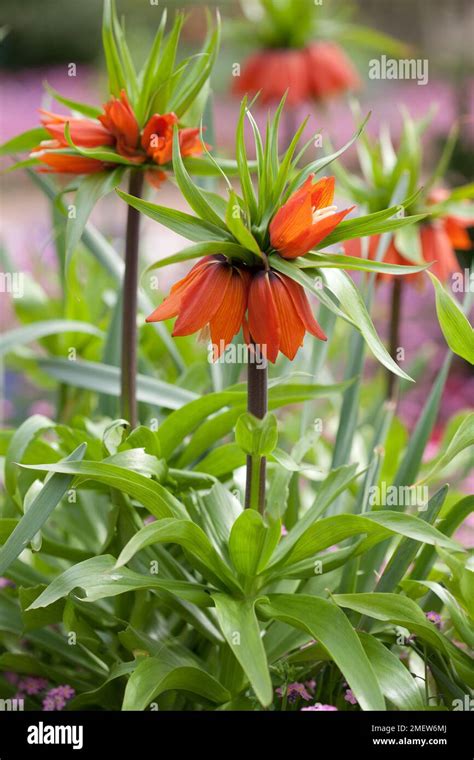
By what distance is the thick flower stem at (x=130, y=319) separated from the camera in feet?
3.26

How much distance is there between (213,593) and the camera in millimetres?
853

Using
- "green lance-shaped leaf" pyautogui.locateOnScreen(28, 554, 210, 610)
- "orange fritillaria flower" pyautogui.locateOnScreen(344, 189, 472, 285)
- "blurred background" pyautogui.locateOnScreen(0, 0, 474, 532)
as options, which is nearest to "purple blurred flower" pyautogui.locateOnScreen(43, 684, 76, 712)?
"green lance-shaped leaf" pyautogui.locateOnScreen(28, 554, 210, 610)

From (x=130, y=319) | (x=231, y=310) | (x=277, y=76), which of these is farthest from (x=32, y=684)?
(x=277, y=76)

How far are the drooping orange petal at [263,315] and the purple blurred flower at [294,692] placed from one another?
33 centimetres

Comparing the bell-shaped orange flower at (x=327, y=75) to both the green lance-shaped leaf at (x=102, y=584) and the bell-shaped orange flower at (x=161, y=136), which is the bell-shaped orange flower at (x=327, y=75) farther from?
the green lance-shaped leaf at (x=102, y=584)

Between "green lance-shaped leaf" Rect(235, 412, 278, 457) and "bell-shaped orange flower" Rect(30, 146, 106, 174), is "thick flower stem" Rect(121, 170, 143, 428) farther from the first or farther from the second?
"green lance-shaped leaf" Rect(235, 412, 278, 457)

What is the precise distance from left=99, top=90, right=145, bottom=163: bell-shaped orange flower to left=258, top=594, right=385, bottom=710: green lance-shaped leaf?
0.42 m

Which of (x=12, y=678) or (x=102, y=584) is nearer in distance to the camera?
(x=102, y=584)

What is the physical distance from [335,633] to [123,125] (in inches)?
19.2

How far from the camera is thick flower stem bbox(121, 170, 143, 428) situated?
99 cm

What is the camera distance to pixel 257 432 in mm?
795

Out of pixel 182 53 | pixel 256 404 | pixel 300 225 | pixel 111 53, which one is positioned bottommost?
pixel 256 404

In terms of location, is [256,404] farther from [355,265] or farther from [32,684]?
[32,684]

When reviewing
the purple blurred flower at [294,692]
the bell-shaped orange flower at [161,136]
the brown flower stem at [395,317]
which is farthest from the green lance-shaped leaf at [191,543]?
the brown flower stem at [395,317]
